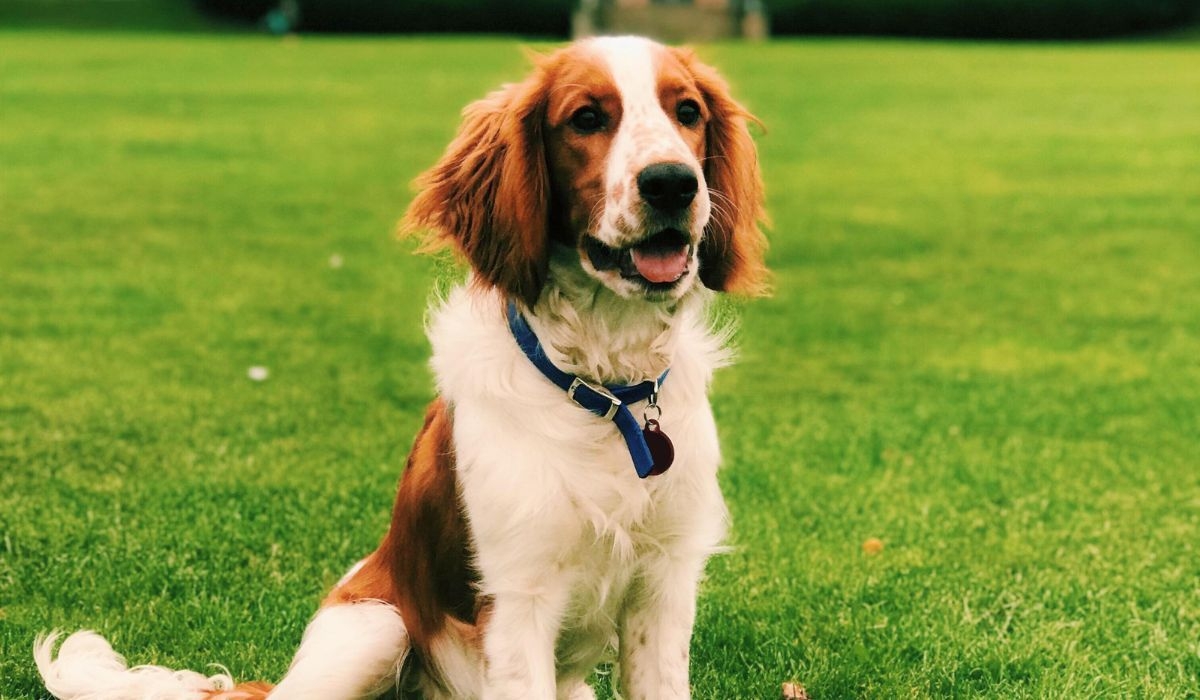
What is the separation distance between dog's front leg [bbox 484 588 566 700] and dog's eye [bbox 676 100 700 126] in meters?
1.19

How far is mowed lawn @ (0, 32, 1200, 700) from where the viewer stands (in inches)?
177

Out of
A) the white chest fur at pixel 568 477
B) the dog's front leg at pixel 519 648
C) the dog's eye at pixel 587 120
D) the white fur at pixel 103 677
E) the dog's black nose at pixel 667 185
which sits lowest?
the white fur at pixel 103 677

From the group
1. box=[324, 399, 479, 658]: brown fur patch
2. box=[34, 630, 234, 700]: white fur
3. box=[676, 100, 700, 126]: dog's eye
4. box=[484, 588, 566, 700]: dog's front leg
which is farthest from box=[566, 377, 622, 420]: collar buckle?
box=[34, 630, 234, 700]: white fur

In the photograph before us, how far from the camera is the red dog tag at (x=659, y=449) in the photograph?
3311 millimetres

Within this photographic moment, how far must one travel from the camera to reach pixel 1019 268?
10133 millimetres

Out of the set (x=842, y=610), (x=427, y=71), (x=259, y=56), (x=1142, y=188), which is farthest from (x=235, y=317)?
(x=259, y=56)

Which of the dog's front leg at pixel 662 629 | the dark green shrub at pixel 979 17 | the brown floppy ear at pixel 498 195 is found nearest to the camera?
the brown floppy ear at pixel 498 195

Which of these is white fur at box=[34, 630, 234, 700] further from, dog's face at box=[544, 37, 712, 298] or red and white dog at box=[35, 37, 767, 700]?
dog's face at box=[544, 37, 712, 298]

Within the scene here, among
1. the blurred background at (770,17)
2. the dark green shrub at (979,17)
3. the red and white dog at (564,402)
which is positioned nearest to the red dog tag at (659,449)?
the red and white dog at (564,402)

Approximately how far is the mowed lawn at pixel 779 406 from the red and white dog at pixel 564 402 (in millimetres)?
406

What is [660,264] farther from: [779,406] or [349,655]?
[779,406]

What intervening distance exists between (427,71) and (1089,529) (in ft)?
64.8

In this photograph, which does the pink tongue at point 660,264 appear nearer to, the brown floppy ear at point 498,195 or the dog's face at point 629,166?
the dog's face at point 629,166

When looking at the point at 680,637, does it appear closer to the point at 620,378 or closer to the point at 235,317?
the point at 620,378
